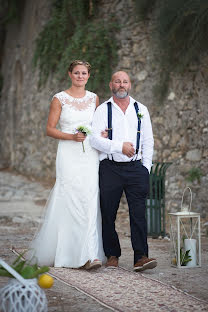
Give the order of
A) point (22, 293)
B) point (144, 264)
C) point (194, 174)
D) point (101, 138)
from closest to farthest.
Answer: point (22, 293), point (144, 264), point (101, 138), point (194, 174)

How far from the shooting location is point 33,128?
1416 cm

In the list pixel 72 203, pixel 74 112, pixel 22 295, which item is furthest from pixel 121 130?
pixel 22 295

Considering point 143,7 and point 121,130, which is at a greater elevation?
point 143,7

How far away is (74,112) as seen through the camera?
202 inches

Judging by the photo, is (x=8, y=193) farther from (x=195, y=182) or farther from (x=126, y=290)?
(x=126, y=290)

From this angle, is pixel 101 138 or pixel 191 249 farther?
pixel 191 249

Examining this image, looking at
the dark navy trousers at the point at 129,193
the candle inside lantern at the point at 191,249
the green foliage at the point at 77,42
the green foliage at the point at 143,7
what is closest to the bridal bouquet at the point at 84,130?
the dark navy trousers at the point at 129,193

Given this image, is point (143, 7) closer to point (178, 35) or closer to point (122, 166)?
point (178, 35)

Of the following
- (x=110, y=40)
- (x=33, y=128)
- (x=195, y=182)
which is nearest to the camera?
(x=195, y=182)

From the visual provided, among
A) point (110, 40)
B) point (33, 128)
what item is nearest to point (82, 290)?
point (110, 40)

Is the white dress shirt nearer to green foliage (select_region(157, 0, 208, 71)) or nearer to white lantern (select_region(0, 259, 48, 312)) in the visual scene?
white lantern (select_region(0, 259, 48, 312))

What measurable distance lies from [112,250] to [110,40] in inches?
239

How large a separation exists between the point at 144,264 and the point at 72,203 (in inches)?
36.3

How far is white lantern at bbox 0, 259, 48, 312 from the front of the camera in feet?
9.65
